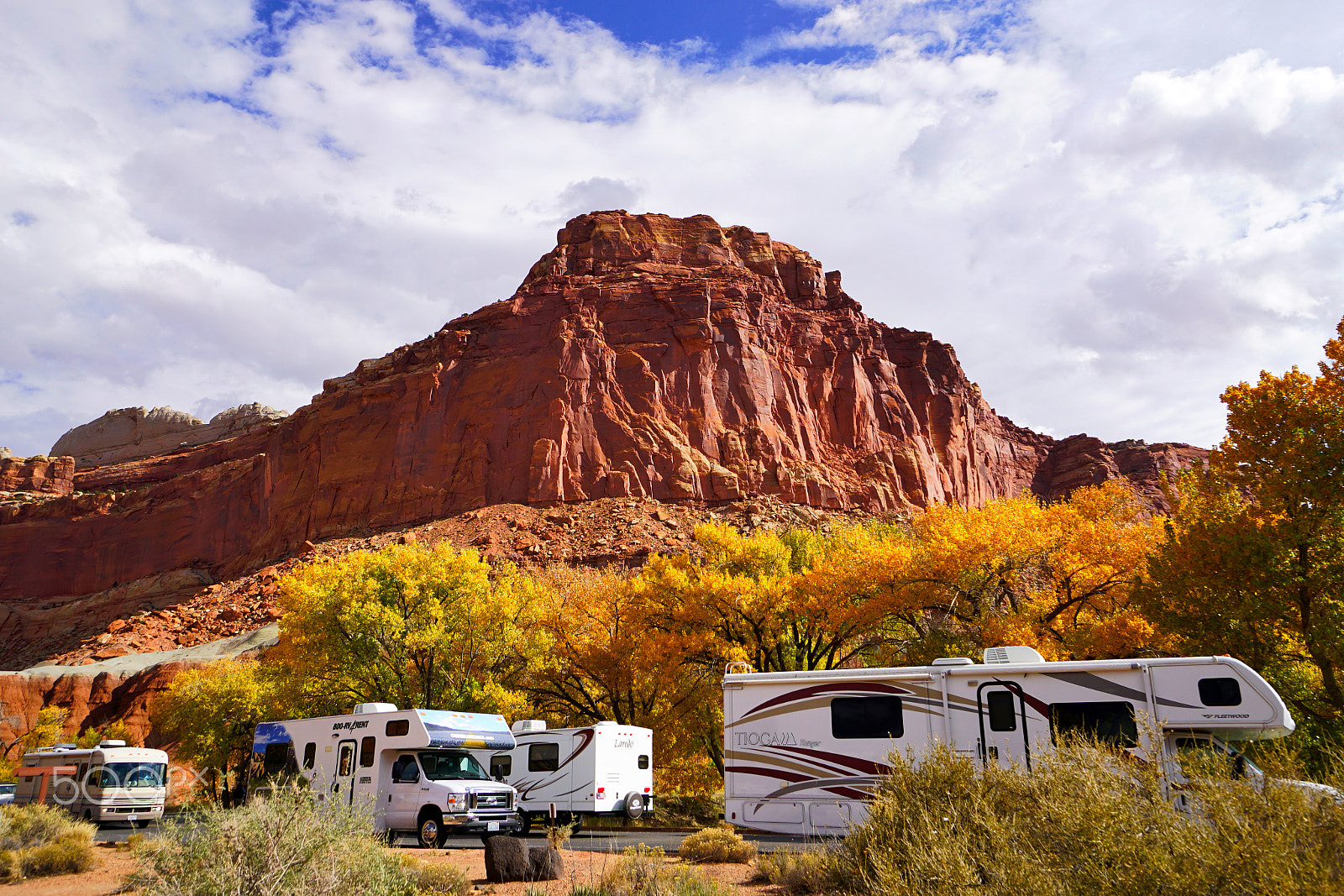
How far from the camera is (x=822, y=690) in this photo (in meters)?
14.9

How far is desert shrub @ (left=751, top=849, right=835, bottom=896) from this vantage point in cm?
928

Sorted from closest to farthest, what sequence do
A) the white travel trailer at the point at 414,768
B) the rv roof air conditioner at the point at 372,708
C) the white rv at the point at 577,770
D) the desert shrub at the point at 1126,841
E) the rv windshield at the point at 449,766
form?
the desert shrub at the point at 1126,841 < the white travel trailer at the point at 414,768 < the rv windshield at the point at 449,766 < the rv roof air conditioner at the point at 372,708 < the white rv at the point at 577,770

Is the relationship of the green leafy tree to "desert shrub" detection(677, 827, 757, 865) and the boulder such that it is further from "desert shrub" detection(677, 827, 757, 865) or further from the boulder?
the boulder

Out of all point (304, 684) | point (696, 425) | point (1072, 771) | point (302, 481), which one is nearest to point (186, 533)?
point (302, 481)

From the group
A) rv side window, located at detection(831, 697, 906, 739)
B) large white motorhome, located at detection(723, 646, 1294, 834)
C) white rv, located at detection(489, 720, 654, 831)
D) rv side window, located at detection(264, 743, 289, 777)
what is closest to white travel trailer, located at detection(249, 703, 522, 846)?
rv side window, located at detection(264, 743, 289, 777)

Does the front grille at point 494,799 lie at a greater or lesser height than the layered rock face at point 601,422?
lesser

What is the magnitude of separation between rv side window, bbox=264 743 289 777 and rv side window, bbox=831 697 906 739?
13152 mm

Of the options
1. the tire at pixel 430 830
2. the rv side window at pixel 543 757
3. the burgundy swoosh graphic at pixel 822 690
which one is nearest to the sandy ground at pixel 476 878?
the tire at pixel 430 830

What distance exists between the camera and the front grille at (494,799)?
16719 millimetres

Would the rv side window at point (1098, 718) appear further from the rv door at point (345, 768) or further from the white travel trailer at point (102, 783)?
the white travel trailer at point (102, 783)

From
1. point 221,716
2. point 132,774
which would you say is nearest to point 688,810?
point 132,774

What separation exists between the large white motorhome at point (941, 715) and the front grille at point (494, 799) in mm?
5128

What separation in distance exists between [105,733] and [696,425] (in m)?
50.7

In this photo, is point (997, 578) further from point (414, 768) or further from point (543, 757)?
point (414, 768)
